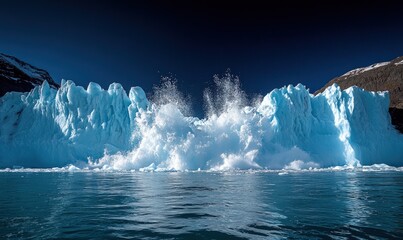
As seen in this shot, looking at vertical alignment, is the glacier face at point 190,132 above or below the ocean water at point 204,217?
above

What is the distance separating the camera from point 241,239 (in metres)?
5.22

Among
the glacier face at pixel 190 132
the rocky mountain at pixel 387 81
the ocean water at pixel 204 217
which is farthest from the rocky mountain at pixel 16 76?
the rocky mountain at pixel 387 81

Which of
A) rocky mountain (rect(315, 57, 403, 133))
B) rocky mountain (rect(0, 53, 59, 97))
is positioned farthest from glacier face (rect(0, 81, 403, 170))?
rocky mountain (rect(315, 57, 403, 133))

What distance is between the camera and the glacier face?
2995cm

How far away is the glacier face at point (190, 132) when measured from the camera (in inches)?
1179

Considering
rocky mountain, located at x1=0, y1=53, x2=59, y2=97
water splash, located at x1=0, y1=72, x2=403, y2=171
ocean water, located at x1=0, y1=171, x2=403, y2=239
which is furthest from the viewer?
rocky mountain, located at x1=0, y1=53, x2=59, y2=97

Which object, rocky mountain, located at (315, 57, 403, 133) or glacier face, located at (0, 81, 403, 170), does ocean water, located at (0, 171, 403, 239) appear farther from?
rocky mountain, located at (315, 57, 403, 133)

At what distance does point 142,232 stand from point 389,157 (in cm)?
3650

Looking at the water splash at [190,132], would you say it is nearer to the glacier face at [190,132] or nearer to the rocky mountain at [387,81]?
the glacier face at [190,132]

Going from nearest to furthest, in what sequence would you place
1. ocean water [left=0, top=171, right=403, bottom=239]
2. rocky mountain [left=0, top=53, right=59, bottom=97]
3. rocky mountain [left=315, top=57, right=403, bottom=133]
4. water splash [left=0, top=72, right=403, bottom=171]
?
ocean water [left=0, top=171, right=403, bottom=239] < water splash [left=0, top=72, right=403, bottom=171] < rocky mountain [left=0, top=53, right=59, bottom=97] < rocky mountain [left=315, top=57, right=403, bottom=133]

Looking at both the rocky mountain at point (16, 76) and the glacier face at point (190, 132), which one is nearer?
the glacier face at point (190, 132)

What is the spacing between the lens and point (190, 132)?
29969mm

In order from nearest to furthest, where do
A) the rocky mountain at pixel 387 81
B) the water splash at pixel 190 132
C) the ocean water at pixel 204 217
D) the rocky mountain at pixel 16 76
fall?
the ocean water at pixel 204 217 < the water splash at pixel 190 132 < the rocky mountain at pixel 16 76 < the rocky mountain at pixel 387 81

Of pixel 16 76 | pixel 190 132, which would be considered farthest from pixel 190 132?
pixel 16 76
